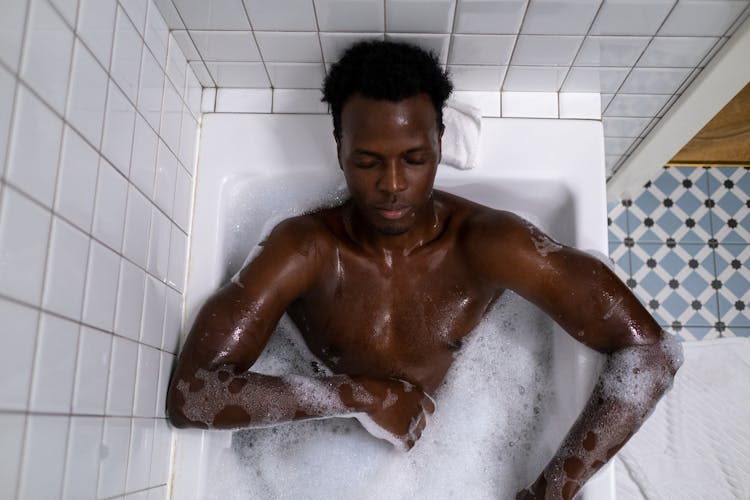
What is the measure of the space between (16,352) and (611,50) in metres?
1.08

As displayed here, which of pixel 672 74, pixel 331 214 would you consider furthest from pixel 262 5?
pixel 672 74

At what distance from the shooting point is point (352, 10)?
1066 millimetres

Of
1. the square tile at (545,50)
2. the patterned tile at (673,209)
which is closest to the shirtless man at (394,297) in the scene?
the square tile at (545,50)

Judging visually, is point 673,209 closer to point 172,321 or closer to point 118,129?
point 172,321

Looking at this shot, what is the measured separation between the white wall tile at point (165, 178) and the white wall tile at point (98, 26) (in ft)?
0.75

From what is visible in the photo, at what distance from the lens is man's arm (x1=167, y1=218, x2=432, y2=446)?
101 centimetres

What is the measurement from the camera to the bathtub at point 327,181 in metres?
1.21

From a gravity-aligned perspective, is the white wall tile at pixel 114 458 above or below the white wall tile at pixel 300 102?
below

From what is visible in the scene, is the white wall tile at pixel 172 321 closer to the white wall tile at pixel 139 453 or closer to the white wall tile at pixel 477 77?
the white wall tile at pixel 139 453

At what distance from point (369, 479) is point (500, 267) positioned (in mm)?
509

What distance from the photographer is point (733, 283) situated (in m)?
1.79

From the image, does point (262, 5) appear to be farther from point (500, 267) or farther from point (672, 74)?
point (672, 74)

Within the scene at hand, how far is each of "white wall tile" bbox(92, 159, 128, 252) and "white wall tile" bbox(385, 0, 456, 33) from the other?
53cm

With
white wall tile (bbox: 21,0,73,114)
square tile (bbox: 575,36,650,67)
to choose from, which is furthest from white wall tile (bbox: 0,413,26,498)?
square tile (bbox: 575,36,650,67)
